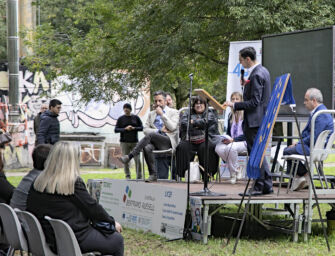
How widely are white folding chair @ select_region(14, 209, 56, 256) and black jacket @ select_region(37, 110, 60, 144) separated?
753 centimetres

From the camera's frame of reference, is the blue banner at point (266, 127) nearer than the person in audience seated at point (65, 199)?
No

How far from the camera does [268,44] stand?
39.7 ft

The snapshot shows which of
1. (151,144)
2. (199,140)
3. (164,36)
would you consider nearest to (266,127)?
(199,140)

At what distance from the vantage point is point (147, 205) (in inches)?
366

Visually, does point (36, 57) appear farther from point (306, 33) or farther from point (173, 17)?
point (306, 33)

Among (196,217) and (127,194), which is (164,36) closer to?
(127,194)

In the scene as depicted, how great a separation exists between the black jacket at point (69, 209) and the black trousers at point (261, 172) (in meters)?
3.13

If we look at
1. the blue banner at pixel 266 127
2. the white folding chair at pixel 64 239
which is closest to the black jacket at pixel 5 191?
the white folding chair at pixel 64 239

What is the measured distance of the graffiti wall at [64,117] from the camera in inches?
942

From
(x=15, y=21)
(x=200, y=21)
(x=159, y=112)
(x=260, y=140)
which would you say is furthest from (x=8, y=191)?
(x=15, y=21)

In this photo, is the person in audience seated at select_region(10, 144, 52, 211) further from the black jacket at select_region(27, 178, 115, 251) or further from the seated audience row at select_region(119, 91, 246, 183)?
the seated audience row at select_region(119, 91, 246, 183)

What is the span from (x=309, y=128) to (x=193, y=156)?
2347 millimetres

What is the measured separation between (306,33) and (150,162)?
11.3ft

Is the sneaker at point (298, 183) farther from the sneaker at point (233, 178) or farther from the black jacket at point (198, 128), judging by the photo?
the black jacket at point (198, 128)
